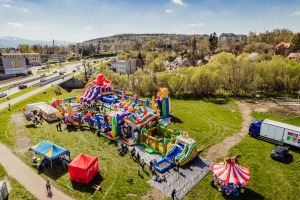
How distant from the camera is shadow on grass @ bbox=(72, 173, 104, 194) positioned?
17608 millimetres

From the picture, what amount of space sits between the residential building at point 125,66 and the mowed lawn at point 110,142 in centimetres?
4735

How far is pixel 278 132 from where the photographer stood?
24.7 meters

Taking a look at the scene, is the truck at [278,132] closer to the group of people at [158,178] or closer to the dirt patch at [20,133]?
the group of people at [158,178]

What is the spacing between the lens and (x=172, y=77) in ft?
158

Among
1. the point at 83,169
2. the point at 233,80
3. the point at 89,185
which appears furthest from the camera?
the point at 233,80

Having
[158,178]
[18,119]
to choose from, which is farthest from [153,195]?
[18,119]

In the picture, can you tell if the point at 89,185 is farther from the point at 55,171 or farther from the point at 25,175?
the point at 25,175

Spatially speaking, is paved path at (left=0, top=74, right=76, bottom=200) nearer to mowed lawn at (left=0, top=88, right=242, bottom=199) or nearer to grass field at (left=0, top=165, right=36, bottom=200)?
grass field at (left=0, top=165, right=36, bottom=200)

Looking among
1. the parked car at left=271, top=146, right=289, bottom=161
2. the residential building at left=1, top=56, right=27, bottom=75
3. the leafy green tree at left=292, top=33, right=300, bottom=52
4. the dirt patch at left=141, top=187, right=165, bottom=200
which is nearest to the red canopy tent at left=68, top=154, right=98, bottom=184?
the dirt patch at left=141, top=187, right=165, bottom=200

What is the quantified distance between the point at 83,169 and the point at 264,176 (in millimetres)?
15338

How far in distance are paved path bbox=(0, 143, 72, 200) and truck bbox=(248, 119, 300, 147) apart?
71.2 feet

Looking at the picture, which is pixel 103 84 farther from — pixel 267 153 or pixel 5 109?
pixel 267 153

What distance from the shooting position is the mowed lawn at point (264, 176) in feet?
56.0

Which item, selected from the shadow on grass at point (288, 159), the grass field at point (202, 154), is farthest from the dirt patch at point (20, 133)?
the shadow on grass at point (288, 159)
